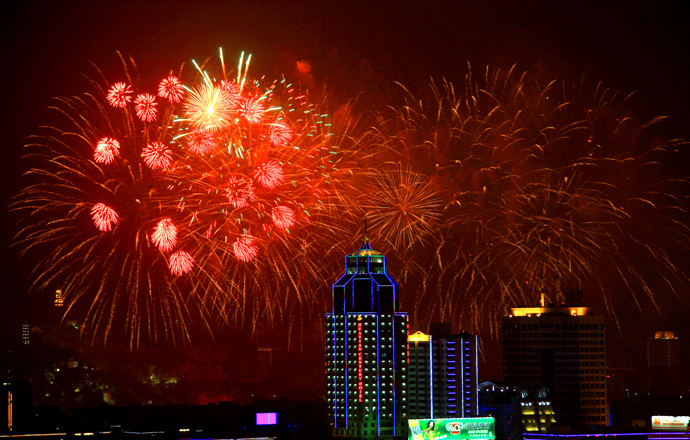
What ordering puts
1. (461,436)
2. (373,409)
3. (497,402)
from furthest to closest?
(497,402) < (373,409) < (461,436)

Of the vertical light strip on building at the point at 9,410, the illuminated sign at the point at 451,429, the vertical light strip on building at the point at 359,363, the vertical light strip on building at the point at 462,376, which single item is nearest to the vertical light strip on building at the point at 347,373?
the vertical light strip on building at the point at 359,363

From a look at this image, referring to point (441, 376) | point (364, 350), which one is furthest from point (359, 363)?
point (441, 376)

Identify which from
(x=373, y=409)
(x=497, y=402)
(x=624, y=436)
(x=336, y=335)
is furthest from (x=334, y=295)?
(x=624, y=436)

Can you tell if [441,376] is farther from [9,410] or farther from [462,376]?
[9,410]

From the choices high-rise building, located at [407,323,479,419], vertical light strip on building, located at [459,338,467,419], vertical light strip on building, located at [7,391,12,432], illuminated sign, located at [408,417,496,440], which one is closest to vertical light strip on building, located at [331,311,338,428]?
illuminated sign, located at [408,417,496,440]

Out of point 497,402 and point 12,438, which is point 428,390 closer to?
point 497,402
